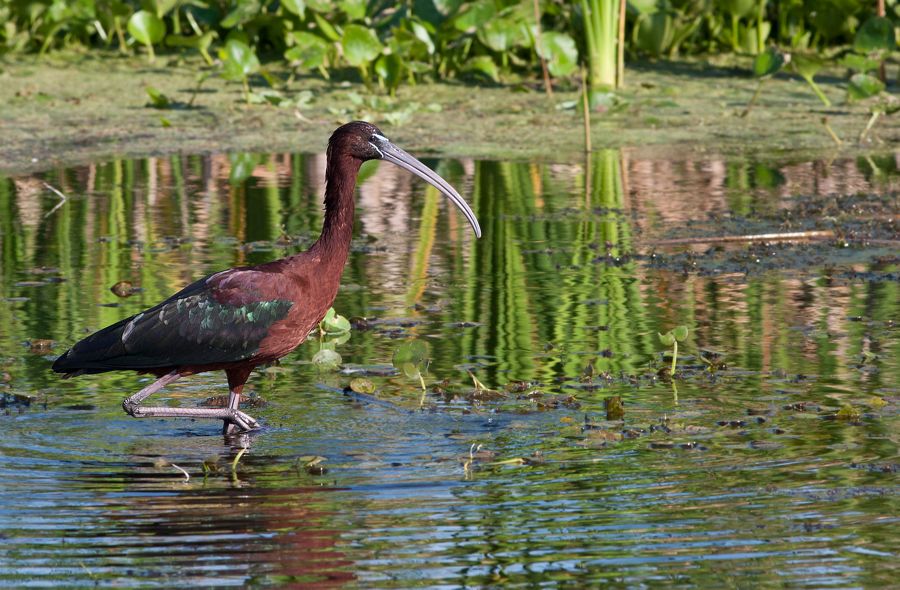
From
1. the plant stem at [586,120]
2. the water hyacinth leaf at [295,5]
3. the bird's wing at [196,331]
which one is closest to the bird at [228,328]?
the bird's wing at [196,331]

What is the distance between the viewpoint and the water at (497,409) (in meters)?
4.62

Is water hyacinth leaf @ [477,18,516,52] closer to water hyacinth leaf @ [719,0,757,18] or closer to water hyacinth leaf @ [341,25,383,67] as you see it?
water hyacinth leaf @ [341,25,383,67]

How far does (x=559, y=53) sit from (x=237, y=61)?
2.88m

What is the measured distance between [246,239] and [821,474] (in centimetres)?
528

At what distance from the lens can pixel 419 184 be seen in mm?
12445

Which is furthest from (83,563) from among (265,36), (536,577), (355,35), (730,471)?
(265,36)

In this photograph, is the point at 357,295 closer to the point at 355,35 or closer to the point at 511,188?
the point at 511,188

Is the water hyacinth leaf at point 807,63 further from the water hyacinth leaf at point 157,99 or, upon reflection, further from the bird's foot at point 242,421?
the bird's foot at point 242,421

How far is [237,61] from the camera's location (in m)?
Answer: 14.5

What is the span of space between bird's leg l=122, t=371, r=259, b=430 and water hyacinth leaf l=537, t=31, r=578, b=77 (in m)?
9.24

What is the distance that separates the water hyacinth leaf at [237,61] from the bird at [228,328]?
855 centimetres

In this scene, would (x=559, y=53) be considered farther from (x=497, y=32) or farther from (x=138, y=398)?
(x=138, y=398)

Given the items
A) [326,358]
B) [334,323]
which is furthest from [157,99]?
[326,358]

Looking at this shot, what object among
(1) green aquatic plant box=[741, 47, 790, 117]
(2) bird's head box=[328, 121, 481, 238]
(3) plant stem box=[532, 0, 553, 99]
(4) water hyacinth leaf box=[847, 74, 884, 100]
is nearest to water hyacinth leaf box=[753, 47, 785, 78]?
(1) green aquatic plant box=[741, 47, 790, 117]
